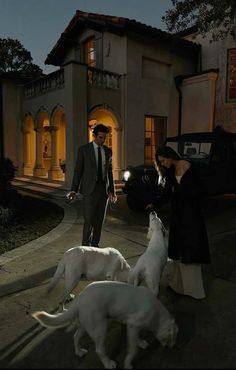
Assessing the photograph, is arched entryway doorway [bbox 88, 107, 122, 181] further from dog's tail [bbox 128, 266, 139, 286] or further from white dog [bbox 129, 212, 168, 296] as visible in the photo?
dog's tail [bbox 128, 266, 139, 286]

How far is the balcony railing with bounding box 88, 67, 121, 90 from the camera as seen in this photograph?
13164 mm

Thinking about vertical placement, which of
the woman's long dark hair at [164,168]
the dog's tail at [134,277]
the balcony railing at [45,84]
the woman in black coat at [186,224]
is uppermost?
the balcony railing at [45,84]

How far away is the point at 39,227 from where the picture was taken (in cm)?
731

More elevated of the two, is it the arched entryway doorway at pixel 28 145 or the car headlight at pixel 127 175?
the arched entryway doorway at pixel 28 145

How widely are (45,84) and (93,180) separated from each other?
35.4 feet

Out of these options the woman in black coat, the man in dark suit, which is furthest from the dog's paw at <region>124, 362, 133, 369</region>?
the man in dark suit

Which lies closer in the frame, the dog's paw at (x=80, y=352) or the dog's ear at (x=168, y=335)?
the dog's ear at (x=168, y=335)

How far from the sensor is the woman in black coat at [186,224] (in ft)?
12.7

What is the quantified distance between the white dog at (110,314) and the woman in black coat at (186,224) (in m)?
1.33

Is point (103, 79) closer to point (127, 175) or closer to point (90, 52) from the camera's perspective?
point (90, 52)

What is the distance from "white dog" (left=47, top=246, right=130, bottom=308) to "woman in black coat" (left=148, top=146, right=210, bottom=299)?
2.22 ft

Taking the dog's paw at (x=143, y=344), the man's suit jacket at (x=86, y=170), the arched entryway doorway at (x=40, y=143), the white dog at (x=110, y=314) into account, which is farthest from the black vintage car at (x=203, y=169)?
the arched entryway doorway at (x=40, y=143)

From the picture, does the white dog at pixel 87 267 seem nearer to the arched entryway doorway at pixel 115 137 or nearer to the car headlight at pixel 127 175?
the car headlight at pixel 127 175

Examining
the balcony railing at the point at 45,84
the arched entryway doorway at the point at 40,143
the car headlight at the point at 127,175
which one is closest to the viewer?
the car headlight at the point at 127,175
